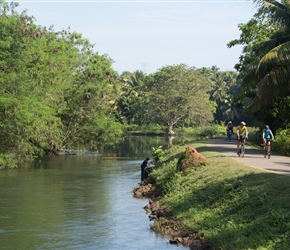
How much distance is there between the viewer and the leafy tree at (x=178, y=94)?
284ft

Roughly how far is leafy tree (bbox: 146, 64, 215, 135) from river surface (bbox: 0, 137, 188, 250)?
48.6 m

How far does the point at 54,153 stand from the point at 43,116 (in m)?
12.3

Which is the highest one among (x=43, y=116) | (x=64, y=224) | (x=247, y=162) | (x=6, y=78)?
(x=6, y=78)

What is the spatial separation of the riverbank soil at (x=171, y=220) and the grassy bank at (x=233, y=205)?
0.22 m

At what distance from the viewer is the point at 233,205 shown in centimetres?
1623

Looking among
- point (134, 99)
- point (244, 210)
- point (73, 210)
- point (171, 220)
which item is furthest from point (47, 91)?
point (134, 99)

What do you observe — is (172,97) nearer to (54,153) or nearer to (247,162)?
(54,153)

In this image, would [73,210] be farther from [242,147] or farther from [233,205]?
[242,147]

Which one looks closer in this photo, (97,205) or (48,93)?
(97,205)

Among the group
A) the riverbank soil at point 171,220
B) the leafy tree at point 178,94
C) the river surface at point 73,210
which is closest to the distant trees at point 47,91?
the river surface at point 73,210

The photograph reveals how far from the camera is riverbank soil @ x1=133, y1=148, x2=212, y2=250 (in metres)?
14.9

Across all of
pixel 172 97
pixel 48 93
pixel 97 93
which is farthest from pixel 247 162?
pixel 172 97

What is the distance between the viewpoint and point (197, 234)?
15.3 m

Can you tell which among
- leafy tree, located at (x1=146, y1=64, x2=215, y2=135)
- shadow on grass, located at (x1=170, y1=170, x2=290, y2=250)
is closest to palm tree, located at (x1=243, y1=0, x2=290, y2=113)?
shadow on grass, located at (x1=170, y1=170, x2=290, y2=250)
